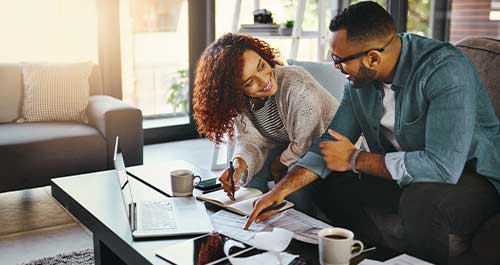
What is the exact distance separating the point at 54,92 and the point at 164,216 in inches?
74.4

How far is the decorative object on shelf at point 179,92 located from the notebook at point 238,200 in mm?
2838

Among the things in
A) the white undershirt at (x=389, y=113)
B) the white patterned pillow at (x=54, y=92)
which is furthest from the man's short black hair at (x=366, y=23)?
the white patterned pillow at (x=54, y=92)

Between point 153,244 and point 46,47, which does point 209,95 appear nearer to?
point 153,244

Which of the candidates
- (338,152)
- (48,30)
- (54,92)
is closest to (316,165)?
(338,152)

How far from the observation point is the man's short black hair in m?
1.72

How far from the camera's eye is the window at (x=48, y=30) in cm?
396

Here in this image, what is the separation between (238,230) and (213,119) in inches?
23.4

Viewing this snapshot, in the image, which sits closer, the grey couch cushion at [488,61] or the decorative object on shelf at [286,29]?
the grey couch cushion at [488,61]

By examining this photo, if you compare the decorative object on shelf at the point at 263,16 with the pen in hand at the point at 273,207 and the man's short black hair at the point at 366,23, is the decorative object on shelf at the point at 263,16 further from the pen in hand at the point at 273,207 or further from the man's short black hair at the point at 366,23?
the pen in hand at the point at 273,207

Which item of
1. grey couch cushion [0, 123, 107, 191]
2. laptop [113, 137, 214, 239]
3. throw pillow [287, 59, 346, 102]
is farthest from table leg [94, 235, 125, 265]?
throw pillow [287, 59, 346, 102]

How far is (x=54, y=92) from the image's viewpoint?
3389mm

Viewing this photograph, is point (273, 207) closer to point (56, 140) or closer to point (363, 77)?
point (363, 77)

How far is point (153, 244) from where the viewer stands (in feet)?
5.16

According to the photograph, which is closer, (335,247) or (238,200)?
(335,247)
